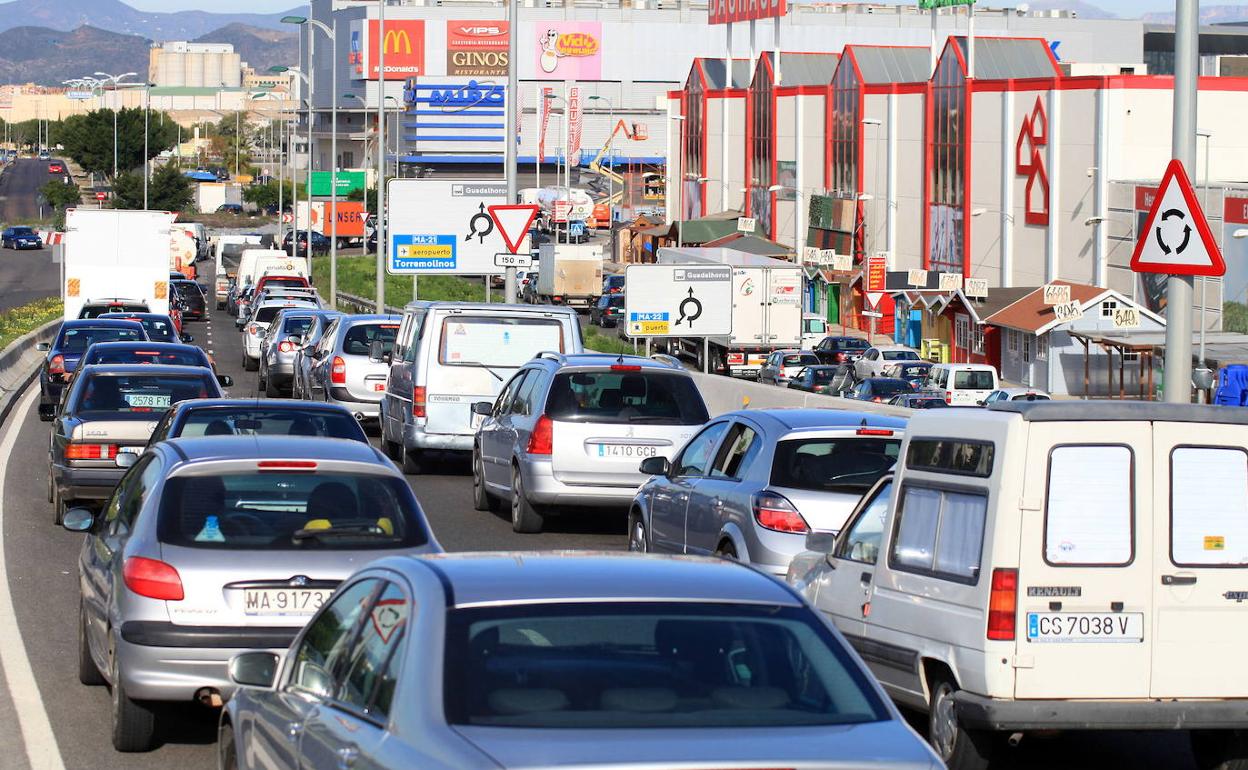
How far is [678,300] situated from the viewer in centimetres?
3319

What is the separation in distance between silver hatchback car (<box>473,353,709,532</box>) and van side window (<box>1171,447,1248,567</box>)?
9604mm

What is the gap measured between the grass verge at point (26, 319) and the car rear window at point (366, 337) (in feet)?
55.8

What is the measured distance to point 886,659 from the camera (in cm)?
886

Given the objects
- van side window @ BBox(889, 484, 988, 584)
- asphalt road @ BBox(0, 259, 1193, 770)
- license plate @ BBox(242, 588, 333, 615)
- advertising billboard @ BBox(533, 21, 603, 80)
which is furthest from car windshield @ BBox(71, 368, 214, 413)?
advertising billboard @ BBox(533, 21, 603, 80)

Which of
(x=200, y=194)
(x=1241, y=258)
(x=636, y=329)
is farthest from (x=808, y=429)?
(x=200, y=194)

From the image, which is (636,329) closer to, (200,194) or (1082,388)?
(1082,388)

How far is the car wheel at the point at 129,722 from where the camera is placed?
28.2 ft

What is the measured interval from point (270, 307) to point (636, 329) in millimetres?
16970

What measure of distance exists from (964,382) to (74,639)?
126ft

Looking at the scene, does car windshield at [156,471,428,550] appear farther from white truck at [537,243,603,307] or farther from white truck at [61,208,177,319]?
white truck at [537,243,603,307]

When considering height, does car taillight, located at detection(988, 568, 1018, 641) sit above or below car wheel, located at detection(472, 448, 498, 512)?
above

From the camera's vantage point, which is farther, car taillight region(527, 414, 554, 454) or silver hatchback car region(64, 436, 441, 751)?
car taillight region(527, 414, 554, 454)

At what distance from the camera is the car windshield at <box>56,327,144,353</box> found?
30219mm

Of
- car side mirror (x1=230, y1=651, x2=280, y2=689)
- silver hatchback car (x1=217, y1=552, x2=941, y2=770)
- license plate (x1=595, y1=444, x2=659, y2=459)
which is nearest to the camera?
silver hatchback car (x1=217, y1=552, x2=941, y2=770)
